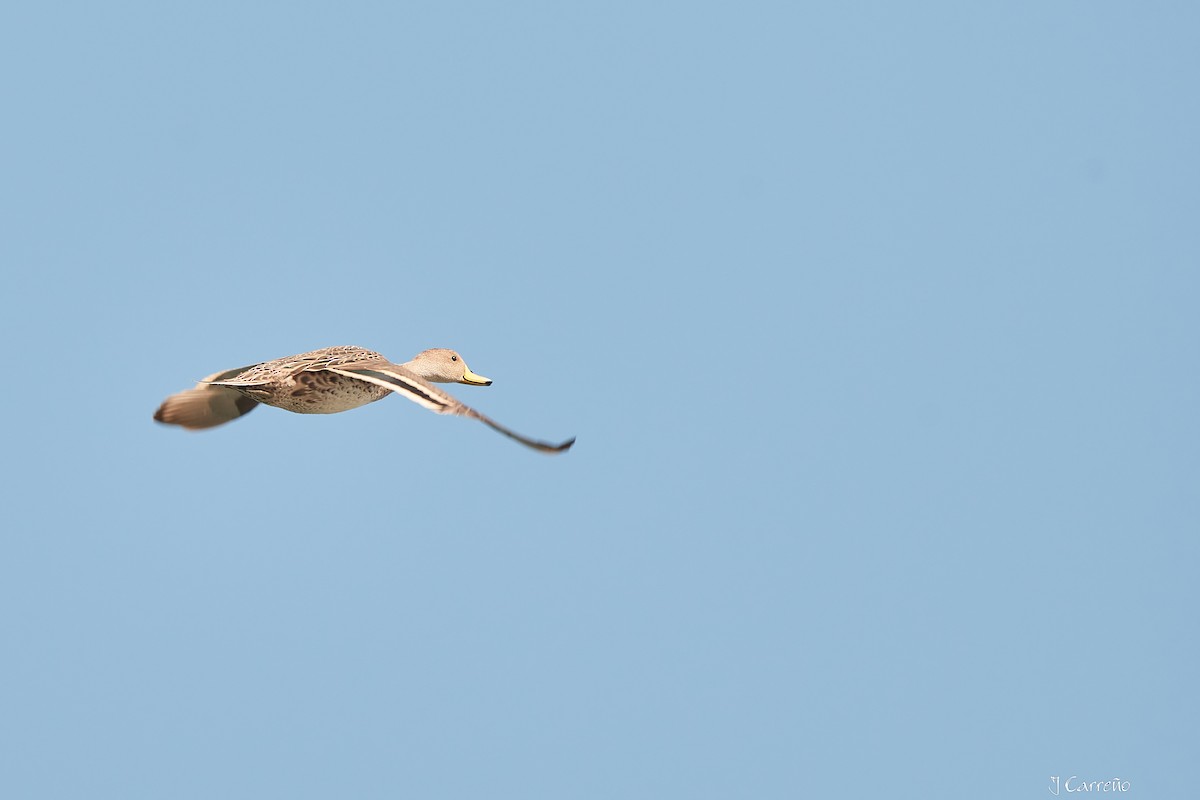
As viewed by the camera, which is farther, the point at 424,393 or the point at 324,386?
the point at 324,386

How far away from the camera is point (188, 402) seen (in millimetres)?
21156

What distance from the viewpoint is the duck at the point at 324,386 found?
653 inches

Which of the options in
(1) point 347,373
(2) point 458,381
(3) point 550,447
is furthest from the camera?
(2) point 458,381

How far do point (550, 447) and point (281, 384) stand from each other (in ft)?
18.3

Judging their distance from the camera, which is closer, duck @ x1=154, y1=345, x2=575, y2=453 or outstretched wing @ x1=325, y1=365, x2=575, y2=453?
outstretched wing @ x1=325, y1=365, x2=575, y2=453

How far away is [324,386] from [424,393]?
2.38 meters

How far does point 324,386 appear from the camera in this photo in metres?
18.1

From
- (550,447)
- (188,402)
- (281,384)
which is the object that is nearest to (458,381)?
(281,384)

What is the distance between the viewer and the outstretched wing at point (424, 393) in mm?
14008

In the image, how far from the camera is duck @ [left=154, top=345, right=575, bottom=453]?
54.4 ft

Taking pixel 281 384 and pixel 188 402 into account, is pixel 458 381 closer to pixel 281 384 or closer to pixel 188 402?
pixel 281 384

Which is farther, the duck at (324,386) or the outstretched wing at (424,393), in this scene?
the duck at (324,386)

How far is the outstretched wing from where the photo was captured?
14.0 m

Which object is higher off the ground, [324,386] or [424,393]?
[324,386]
